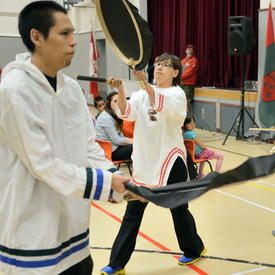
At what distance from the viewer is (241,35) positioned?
9.12 meters

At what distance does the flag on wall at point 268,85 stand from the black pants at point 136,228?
5.31 m

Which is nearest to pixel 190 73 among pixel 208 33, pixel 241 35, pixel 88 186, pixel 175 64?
pixel 208 33

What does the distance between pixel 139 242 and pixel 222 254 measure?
2.38 ft

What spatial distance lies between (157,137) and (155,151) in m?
0.10

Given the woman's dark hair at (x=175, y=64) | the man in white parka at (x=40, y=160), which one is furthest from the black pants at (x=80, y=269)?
the woman's dark hair at (x=175, y=64)

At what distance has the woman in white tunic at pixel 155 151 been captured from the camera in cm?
339

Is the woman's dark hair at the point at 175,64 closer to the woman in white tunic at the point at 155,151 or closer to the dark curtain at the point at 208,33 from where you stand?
the woman in white tunic at the point at 155,151

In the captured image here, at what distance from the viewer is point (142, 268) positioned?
3564 millimetres

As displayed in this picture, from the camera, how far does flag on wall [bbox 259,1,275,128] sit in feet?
27.5

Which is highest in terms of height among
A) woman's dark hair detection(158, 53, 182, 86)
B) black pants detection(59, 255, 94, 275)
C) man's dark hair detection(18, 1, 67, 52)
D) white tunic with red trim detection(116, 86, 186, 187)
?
man's dark hair detection(18, 1, 67, 52)

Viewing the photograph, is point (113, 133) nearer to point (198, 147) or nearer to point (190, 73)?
point (198, 147)

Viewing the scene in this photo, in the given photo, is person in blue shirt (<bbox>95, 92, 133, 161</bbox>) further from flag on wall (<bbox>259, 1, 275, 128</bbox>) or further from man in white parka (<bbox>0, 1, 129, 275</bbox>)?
man in white parka (<bbox>0, 1, 129, 275</bbox>)

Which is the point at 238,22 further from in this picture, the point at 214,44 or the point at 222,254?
the point at 222,254

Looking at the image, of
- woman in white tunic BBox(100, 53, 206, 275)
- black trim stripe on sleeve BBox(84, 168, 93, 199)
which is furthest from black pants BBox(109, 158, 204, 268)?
black trim stripe on sleeve BBox(84, 168, 93, 199)
